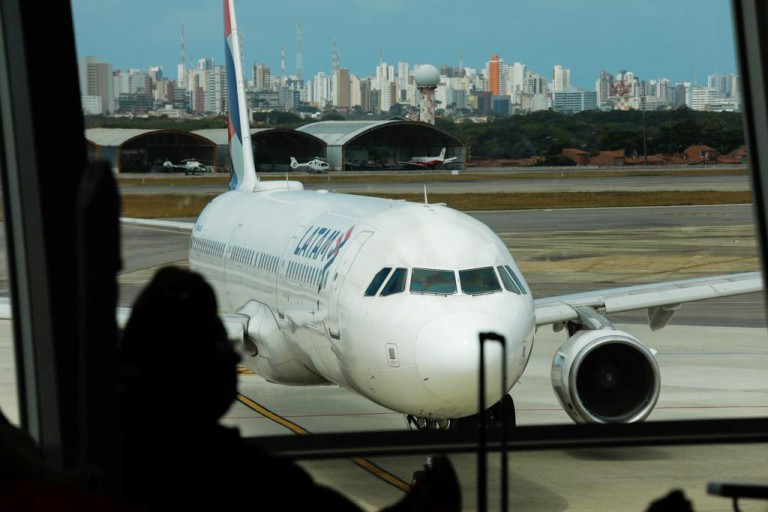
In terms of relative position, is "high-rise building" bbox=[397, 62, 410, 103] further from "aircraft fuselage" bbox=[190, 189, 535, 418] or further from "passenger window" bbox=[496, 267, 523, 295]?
"passenger window" bbox=[496, 267, 523, 295]

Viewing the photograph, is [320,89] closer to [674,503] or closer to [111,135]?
[111,135]

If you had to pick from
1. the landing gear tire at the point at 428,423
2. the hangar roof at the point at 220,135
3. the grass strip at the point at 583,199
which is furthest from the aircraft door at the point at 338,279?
the grass strip at the point at 583,199

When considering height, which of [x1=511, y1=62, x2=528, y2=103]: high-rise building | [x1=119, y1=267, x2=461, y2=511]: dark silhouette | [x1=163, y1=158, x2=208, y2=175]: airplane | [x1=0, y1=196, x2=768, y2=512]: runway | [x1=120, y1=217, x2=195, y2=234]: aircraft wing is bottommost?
[x1=0, y1=196, x2=768, y2=512]: runway

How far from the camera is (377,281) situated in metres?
8.21

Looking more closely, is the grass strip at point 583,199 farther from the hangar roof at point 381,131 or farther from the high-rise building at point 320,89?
the high-rise building at point 320,89

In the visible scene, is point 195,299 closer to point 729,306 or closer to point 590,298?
point 590,298

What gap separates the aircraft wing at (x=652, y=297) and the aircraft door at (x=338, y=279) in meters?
2.39

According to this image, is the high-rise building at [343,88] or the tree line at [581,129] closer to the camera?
the high-rise building at [343,88]

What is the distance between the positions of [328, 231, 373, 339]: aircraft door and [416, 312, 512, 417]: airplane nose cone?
1.09m

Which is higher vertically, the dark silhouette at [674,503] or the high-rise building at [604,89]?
the high-rise building at [604,89]

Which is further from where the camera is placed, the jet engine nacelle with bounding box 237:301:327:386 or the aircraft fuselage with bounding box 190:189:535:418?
the jet engine nacelle with bounding box 237:301:327:386

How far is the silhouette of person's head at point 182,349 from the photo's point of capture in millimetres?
2008

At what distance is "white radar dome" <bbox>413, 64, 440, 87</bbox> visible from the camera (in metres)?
8.25

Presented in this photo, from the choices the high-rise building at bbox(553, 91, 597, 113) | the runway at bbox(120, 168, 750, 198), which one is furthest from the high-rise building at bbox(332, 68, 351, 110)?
the runway at bbox(120, 168, 750, 198)
